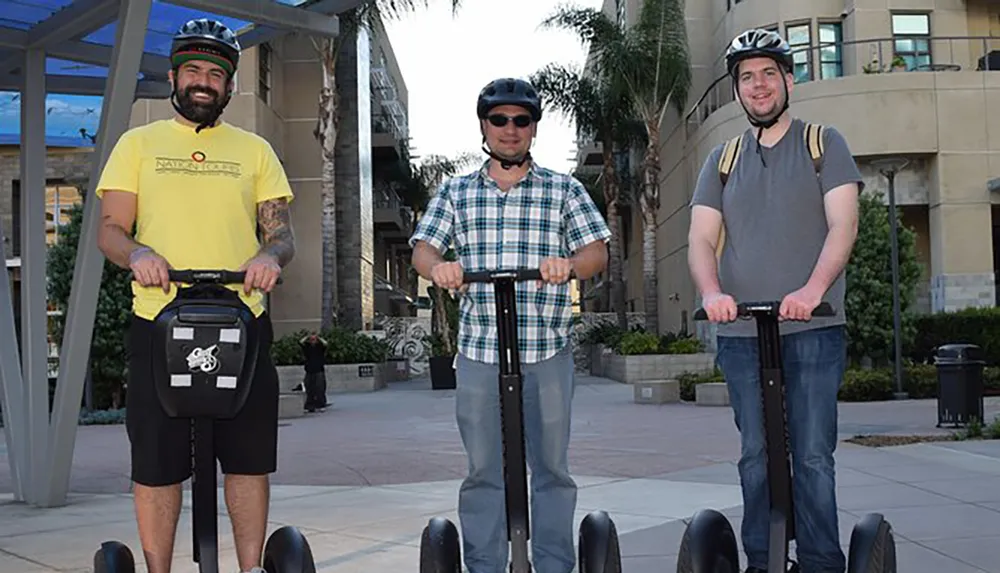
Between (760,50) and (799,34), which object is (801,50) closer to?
(799,34)

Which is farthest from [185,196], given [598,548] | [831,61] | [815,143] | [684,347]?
[831,61]

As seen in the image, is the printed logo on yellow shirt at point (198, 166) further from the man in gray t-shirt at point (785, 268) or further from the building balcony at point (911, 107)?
the building balcony at point (911, 107)

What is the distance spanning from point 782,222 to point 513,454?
1243mm

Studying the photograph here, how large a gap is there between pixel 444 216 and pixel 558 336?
0.62 meters

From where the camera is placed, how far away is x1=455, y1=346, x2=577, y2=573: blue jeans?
3818 mm

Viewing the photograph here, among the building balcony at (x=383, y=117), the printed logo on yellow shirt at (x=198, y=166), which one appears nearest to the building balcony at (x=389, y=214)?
the building balcony at (x=383, y=117)

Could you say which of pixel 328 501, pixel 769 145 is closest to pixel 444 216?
pixel 769 145

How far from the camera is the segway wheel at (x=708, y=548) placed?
3.56 meters

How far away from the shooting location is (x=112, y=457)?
12016mm

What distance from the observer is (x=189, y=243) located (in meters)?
3.72

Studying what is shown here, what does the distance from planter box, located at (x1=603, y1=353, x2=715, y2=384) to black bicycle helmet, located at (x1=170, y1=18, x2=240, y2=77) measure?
2143 cm

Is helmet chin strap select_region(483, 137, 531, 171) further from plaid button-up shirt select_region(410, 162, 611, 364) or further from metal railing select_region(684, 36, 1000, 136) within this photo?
metal railing select_region(684, 36, 1000, 136)

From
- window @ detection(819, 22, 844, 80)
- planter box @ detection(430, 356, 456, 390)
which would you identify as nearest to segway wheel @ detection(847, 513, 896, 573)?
planter box @ detection(430, 356, 456, 390)

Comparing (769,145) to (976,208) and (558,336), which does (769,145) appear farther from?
(976,208)
